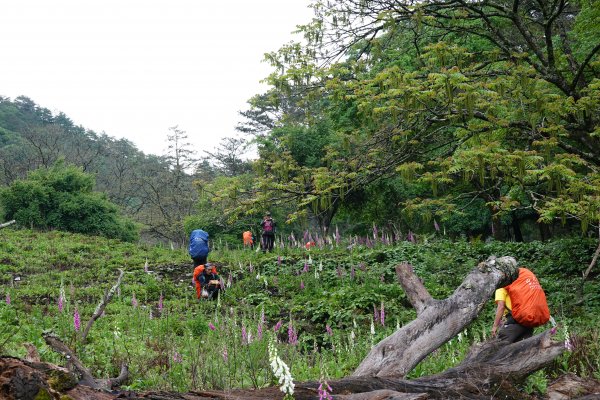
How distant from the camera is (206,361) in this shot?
5293 mm

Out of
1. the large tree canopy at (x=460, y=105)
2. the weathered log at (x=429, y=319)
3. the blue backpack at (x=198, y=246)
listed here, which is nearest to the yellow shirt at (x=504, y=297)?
the weathered log at (x=429, y=319)

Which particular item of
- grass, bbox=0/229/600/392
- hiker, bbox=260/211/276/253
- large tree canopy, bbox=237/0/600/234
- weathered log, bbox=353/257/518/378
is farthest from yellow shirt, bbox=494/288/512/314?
hiker, bbox=260/211/276/253

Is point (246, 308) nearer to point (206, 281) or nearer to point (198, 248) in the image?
point (206, 281)

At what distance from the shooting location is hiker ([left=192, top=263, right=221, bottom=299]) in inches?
473

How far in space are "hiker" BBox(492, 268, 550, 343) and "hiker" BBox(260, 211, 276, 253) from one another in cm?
1309

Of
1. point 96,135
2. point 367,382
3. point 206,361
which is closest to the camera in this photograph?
point 367,382

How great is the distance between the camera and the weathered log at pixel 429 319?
5.09 m

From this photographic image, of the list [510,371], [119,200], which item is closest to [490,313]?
[510,371]

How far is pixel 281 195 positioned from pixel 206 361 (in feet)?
20.3

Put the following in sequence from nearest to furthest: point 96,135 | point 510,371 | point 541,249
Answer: point 510,371 < point 541,249 < point 96,135

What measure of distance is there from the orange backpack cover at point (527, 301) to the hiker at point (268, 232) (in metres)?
13.2

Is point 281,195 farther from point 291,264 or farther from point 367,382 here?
point 367,382

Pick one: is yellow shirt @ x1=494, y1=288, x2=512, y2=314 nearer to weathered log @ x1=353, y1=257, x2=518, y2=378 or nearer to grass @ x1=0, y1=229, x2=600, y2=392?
weathered log @ x1=353, y1=257, x2=518, y2=378

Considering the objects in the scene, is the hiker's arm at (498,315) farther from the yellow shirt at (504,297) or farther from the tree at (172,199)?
the tree at (172,199)
